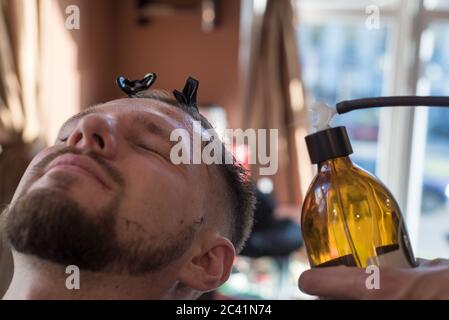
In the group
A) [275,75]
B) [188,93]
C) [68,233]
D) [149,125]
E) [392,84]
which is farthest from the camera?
[392,84]

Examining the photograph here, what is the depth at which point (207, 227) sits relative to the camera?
893 mm

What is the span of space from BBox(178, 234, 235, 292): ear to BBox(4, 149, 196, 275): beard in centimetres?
13

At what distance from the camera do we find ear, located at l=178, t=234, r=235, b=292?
871 mm

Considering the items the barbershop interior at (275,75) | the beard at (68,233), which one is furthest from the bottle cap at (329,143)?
the barbershop interior at (275,75)

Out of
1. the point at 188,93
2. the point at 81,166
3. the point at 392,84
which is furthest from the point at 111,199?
the point at 392,84

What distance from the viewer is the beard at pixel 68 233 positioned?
722 millimetres

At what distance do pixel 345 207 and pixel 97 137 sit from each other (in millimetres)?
381

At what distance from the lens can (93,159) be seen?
784 mm

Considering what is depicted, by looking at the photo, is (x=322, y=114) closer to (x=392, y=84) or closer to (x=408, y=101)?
(x=408, y=101)

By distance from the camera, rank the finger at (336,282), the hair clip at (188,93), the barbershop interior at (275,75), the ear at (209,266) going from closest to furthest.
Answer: the finger at (336,282) < the ear at (209,266) < the hair clip at (188,93) < the barbershop interior at (275,75)

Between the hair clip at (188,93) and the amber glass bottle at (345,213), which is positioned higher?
the hair clip at (188,93)

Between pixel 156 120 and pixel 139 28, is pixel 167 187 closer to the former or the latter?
pixel 156 120

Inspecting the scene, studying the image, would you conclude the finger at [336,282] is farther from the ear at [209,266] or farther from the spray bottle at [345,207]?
the ear at [209,266]

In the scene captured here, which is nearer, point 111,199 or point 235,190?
point 111,199
